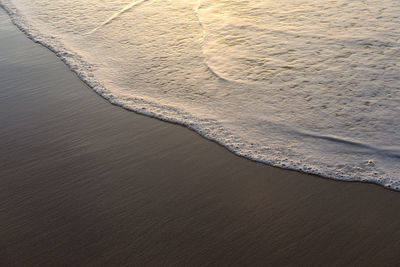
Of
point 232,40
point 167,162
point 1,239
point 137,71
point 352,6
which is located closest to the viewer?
point 1,239

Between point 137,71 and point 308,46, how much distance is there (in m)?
2.40

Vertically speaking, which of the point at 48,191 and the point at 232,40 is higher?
the point at 232,40

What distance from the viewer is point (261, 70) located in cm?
556

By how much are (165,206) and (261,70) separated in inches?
108

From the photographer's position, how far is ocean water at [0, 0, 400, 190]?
159 inches

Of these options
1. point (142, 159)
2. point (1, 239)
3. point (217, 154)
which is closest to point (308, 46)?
point (217, 154)

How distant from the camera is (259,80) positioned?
5312 mm

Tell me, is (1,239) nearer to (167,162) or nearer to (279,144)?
(167,162)

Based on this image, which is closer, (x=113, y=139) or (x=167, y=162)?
(x=167, y=162)

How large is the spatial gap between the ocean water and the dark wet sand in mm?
274

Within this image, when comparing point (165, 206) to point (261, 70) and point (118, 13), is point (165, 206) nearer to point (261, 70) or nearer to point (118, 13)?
point (261, 70)

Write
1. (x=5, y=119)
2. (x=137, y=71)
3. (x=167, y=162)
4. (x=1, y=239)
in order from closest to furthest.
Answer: (x=1, y=239), (x=167, y=162), (x=5, y=119), (x=137, y=71)

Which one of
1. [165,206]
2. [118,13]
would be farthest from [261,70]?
[118,13]

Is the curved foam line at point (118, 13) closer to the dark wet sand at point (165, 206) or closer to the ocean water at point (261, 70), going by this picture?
the ocean water at point (261, 70)
